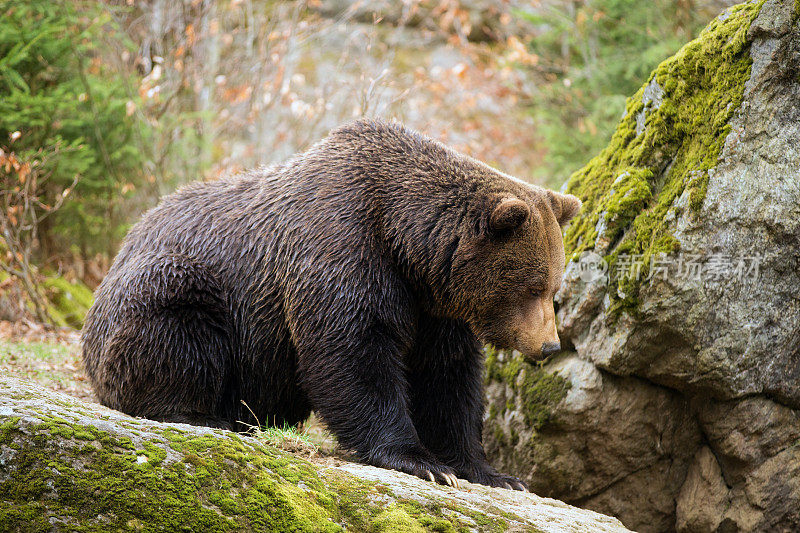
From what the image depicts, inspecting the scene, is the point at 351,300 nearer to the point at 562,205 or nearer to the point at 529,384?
the point at 562,205

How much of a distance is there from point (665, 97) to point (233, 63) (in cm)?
983

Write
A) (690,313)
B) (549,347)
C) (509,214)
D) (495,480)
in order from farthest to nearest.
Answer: (495,480) < (690,313) < (549,347) < (509,214)

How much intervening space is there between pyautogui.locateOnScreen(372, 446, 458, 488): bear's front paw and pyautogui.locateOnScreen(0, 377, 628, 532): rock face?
0.49 m

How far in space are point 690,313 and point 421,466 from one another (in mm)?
2433

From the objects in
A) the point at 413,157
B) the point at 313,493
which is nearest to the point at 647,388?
the point at 413,157

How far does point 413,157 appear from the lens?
6.02 meters

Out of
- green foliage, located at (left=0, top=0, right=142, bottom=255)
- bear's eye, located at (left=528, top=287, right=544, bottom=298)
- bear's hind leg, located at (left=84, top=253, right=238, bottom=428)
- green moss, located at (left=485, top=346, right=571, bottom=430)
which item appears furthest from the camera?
green foliage, located at (left=0, top=0, right=142, bottom=255)

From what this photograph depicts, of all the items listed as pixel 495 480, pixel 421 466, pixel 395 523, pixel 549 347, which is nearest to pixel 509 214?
pixel 549 347

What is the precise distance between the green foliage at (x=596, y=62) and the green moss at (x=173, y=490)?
26.6 feet

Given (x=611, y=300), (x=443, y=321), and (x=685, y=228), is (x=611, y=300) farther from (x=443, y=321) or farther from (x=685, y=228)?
(x=443, y=321)

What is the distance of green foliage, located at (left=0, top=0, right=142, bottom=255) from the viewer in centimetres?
995

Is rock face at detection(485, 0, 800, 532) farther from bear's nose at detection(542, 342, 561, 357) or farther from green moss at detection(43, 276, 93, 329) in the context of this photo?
green moss at detection(43, 276, 93, 329)

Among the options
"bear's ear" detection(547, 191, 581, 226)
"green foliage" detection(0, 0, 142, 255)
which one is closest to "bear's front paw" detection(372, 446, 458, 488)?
"bear's ear" detection(547, 191, 581, 226)

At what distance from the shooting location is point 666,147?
643 cm
